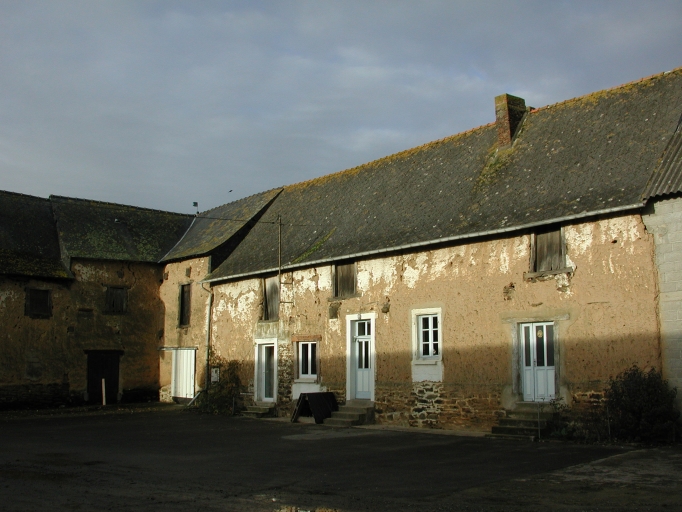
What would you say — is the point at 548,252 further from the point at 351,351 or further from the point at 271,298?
the point at 271,298

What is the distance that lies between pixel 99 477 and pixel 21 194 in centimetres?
1985

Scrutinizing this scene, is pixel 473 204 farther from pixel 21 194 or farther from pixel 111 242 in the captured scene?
pixel 21 194

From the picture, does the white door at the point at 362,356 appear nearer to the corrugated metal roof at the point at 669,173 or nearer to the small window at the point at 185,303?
the corrugated metal roof at the point at 669,173

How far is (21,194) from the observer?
27.2m

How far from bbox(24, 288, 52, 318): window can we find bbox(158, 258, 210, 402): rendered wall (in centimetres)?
430

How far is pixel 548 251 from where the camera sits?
→ 14852 mm

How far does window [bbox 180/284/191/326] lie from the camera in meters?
26.1

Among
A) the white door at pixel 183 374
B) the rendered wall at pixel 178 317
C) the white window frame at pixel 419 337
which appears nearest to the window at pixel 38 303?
the rendered wall at pixel 178 317

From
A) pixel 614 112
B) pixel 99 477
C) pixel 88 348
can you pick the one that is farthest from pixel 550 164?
pixel 88 348

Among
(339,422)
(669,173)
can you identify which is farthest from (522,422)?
(669,173)

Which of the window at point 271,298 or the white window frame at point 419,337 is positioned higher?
the window at point 271,298

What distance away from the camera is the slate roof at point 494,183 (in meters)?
14.6

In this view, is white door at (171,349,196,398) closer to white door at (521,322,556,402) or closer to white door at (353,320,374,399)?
white door at (353,320,374,399)

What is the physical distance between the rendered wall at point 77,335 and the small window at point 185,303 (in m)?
1.48
